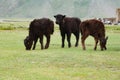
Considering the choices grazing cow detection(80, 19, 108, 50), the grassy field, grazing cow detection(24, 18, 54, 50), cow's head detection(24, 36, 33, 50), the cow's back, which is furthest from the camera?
the cow's back

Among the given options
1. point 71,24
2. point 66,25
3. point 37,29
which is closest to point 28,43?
point 37,29

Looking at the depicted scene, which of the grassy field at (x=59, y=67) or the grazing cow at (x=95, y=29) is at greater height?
the grazing cow at (x=95, y=29)

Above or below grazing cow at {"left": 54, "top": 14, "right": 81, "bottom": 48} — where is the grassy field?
below

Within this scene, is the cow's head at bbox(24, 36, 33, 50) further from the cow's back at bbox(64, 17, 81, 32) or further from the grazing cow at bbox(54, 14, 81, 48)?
the cow's back at bbox(64, 17, 81, 32)

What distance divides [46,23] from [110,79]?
48.0ft

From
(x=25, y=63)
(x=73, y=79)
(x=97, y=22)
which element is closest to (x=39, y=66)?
(x=25, y=63)

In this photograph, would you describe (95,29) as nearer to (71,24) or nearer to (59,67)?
Answer: (71,24)

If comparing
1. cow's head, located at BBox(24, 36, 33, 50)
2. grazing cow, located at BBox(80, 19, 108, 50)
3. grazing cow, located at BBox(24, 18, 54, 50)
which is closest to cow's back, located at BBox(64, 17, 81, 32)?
grazing cow, located at BBox(24, 18, 54, 50)

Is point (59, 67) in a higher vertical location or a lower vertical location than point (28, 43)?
higher

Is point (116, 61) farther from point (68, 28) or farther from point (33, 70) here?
point (68, 28)

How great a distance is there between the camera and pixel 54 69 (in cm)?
1858

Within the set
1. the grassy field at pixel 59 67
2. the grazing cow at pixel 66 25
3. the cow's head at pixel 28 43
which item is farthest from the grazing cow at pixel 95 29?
the grassy field at pixel 59 67

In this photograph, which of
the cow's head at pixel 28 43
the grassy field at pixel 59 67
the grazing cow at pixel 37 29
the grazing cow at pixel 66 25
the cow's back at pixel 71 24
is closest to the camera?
the grassy field at pixel 59 67

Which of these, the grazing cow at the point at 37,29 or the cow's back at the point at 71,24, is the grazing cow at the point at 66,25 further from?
the grazing cow at the point at 37,29
